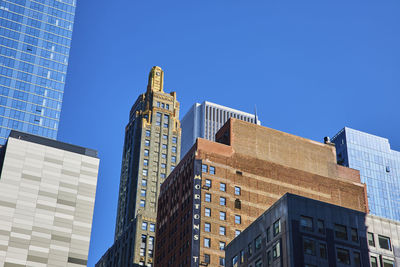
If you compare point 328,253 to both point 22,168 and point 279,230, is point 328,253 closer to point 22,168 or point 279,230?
point 279,230

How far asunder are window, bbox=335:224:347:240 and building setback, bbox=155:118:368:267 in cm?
4900

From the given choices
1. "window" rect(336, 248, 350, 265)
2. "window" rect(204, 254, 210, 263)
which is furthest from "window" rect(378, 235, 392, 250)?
"window" rect(204, 254, 210, 263)

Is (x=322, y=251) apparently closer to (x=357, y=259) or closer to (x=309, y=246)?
(x=309, y=246)

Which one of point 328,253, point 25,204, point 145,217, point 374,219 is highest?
point 145,217

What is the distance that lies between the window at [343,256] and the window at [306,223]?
170 inches

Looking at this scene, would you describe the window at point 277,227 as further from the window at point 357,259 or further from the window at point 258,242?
the window at point 357,259

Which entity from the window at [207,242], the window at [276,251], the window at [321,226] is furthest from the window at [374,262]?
the window at [207,242]

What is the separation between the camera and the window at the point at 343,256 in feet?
268

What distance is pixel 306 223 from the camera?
82438 millimetres

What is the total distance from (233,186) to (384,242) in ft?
192

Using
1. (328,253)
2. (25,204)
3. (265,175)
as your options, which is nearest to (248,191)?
(265,175)

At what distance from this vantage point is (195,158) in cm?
14225

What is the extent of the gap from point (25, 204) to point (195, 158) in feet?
133

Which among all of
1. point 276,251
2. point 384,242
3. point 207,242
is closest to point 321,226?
point 276,251
